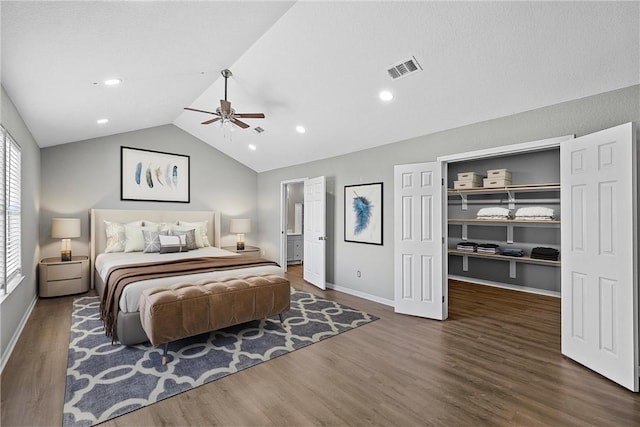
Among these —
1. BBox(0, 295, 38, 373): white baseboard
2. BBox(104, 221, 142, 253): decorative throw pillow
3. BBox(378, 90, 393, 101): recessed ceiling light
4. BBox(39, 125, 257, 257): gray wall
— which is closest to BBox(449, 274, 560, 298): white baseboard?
BBox(378, 90, 393, 101): recessed ceiling light

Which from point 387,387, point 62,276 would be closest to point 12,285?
point 62,276

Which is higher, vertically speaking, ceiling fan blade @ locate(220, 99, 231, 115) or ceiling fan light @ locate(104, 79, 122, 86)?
ceiling fan light @ locate(104, 79, 122, 86)

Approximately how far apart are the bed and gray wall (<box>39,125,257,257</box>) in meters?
0.24

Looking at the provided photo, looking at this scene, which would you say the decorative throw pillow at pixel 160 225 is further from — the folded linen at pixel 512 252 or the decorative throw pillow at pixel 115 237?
the folded linen at pixel 512 252

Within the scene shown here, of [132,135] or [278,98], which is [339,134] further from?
[132,135]

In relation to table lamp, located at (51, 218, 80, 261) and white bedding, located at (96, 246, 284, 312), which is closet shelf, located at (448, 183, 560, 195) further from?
table lamp, located at (51, 218, 80, 261)

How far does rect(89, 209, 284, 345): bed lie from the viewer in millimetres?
2977

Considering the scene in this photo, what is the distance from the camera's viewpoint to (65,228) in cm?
477

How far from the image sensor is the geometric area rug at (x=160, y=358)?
214 cm

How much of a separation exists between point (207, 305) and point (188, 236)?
279 centimetres

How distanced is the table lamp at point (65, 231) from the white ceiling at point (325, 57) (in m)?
1.32

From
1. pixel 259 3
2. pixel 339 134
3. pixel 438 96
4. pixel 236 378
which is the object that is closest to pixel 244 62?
pixel 259 3

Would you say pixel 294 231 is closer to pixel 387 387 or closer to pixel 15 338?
pixel 15 338

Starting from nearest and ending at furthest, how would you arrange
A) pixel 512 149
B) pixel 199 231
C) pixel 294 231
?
pixel 512 149 → pixel 199 231 → pixel 294 231
